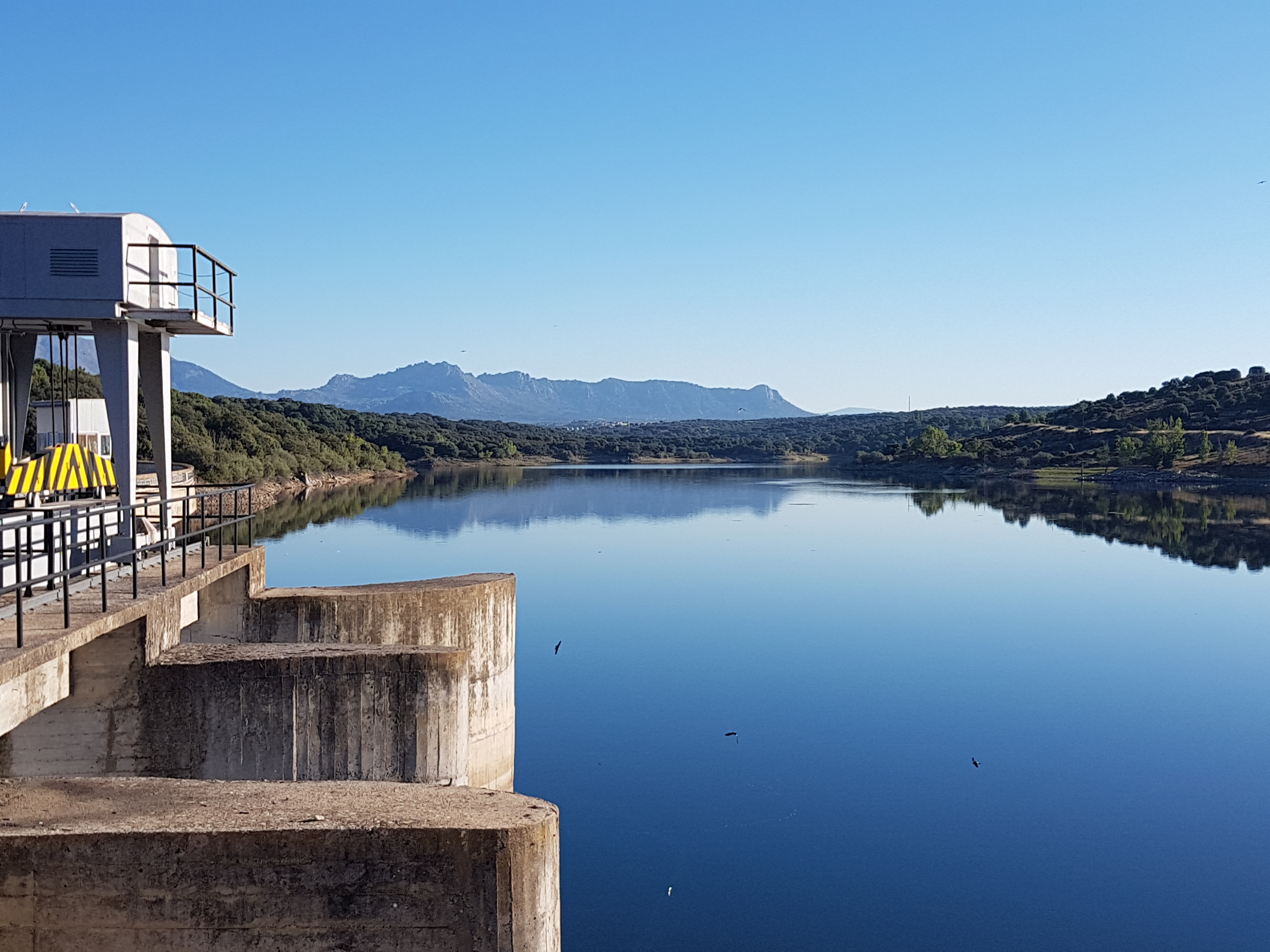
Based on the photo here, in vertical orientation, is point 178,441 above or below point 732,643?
above

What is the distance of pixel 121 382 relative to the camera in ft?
44.7

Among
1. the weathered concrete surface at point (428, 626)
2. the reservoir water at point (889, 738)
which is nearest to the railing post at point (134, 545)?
the weathered concrete surface at point (428, 626)

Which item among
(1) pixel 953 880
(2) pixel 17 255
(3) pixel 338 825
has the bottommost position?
(1) pixel 953 880

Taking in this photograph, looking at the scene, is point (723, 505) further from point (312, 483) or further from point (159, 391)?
point (159, 391)

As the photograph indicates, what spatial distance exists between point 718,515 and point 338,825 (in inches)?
2432

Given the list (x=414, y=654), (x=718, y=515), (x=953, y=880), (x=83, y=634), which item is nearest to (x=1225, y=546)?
(x=718, y=515)

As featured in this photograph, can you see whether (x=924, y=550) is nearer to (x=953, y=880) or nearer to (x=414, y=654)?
(x=953, y=880)

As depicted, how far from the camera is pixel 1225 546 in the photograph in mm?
50000

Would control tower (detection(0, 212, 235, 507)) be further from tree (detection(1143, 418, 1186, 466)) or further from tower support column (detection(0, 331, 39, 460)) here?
tree (detection(1143, 418, 1186, 466))

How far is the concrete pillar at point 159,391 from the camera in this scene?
14.9m

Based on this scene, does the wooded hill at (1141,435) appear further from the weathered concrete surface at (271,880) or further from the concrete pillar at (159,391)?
the weathered concrete surface at (271,880)

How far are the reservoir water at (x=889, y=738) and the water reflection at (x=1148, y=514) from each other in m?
1.63

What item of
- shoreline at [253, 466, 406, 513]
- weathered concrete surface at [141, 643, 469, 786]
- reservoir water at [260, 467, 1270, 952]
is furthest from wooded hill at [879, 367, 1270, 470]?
weathered concrete surface at [141, 643, 469, 786]

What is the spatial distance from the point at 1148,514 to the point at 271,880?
69322mm
